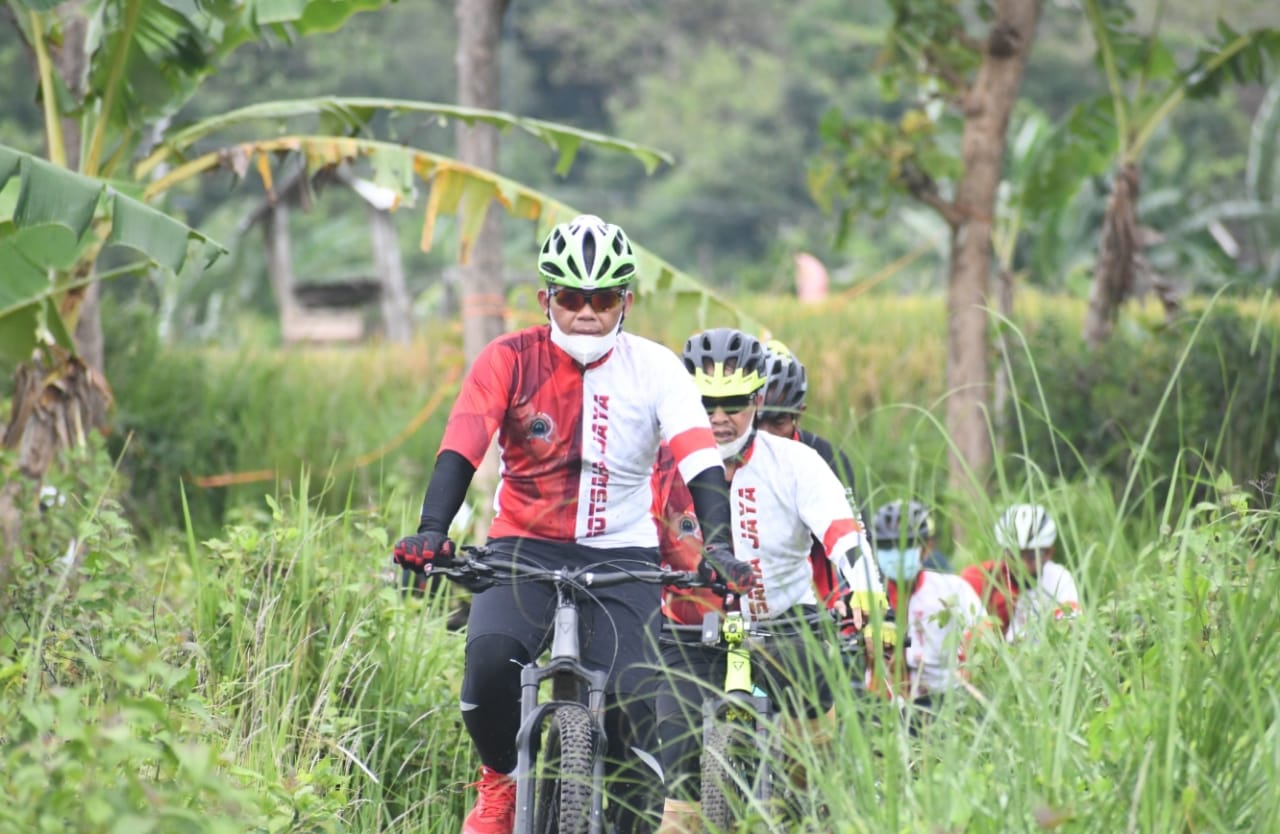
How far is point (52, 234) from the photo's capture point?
27.3ft

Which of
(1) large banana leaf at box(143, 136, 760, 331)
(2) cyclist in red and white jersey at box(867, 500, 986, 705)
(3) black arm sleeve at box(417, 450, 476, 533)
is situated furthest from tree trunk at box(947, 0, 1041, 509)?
(3) black arm sleeve at box(417, 450, 476, 533)

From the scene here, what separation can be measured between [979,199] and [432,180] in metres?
3.93

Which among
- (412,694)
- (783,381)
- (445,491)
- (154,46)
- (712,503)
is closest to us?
(445,491)

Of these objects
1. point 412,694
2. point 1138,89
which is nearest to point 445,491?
point 412,694

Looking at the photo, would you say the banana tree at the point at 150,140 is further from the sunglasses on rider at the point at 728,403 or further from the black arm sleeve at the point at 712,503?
the black arm sleeve at the point at 712,503

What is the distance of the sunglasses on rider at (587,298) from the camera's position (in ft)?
20.2

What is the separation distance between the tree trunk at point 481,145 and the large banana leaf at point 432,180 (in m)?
1.38

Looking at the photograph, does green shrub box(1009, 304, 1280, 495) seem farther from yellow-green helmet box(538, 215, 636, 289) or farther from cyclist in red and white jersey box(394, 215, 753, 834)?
yellow-green helmet box(538, 215, 636, 289)

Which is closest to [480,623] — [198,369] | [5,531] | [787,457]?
[787,457]

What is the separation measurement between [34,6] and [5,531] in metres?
2.41

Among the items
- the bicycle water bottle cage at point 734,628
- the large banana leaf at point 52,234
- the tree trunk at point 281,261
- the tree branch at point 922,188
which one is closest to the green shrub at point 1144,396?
the tree branch at point 922,188

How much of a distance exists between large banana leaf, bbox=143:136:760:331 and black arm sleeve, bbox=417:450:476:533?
4.46m

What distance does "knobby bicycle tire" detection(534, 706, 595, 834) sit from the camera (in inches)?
213

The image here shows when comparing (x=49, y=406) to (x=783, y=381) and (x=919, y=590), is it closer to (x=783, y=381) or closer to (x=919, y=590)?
(x=783, y=381)
